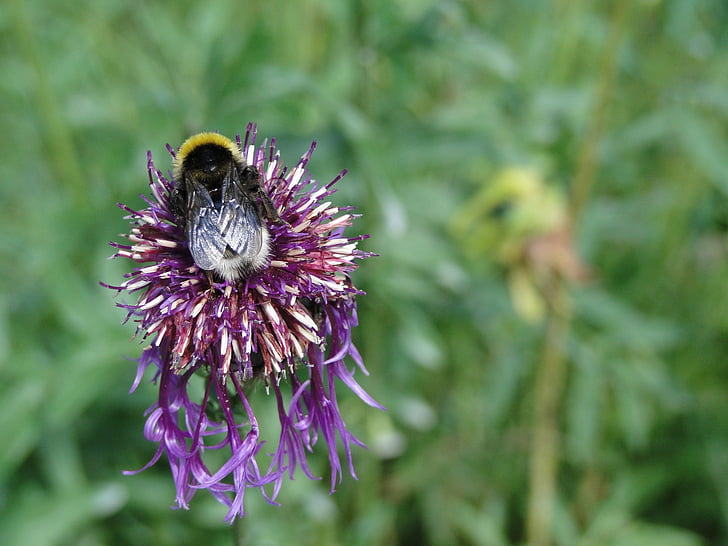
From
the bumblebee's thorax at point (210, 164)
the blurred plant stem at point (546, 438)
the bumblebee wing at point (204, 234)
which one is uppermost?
the bumblebee's thorax at point (210, 164)

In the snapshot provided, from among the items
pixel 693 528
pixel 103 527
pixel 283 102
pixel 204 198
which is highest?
pixel 283 102

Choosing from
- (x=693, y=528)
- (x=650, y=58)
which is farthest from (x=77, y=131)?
(x=693, y=528)

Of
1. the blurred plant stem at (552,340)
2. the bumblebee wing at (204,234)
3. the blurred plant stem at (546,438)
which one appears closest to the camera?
the bumblebee wing at (204,234)

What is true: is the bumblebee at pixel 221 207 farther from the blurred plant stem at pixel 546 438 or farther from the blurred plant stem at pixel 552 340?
the blurred plant stem at pixel 546 438

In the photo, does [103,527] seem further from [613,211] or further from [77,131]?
[613,211]

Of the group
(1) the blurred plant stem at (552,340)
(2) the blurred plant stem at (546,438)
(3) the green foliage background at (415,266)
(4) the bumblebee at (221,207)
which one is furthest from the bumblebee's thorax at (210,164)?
(2) the blurred plant stem at (546,438)
